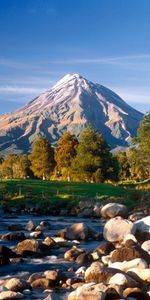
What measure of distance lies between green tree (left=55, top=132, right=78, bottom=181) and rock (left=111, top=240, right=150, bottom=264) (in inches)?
2832

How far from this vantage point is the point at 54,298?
1576 cm

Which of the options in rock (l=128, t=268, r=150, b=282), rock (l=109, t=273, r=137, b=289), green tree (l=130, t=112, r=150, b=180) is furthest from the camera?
green tree (l=130, t=112, r=150, b=180)

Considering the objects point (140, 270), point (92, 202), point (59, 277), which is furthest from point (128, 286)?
point (92, 202)

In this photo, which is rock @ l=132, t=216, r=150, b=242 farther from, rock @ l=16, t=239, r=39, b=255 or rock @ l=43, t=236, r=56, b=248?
rock @ l=16, t=239, r=39, b=255

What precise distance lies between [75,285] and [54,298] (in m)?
3.03

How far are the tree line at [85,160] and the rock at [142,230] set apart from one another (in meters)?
54.0

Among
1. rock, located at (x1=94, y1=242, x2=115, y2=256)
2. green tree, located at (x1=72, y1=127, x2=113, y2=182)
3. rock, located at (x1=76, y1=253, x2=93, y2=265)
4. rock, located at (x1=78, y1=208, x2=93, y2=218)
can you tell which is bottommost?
rock, located at (x1=76, y1=253, x2=93, y2=265)

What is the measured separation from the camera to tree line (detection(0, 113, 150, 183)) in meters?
84.6

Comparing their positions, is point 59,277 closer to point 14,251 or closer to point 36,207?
point 14,251

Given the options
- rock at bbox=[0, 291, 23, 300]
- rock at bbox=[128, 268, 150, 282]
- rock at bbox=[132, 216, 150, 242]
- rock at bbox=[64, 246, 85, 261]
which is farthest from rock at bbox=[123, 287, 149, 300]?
rock at bbox=[132, 216, 150, 242]

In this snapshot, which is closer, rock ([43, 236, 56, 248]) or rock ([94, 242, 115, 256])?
rock ([94, 242, 115, 256])

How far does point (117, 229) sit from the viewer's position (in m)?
29.9

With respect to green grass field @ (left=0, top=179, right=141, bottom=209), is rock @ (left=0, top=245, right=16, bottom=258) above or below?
below

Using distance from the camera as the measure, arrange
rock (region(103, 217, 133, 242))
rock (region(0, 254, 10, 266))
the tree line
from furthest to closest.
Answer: the tree line < rock (region(103, 217, 133, 242)) < rock (region(0, 254, 10, 266))
